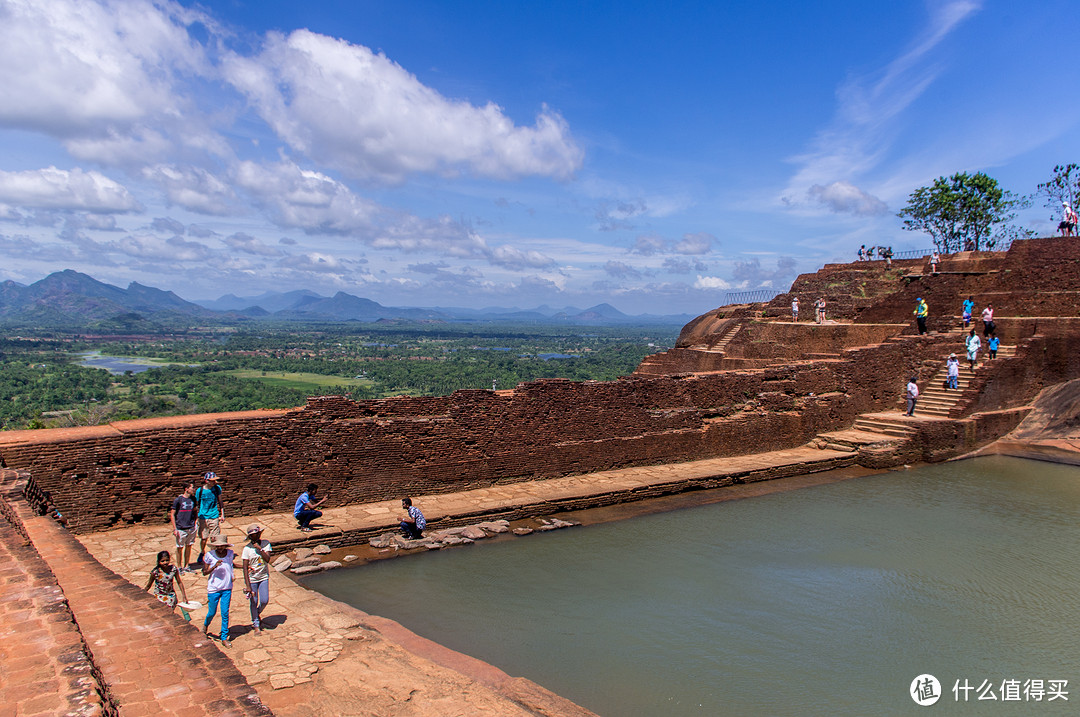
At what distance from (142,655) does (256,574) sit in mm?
2031

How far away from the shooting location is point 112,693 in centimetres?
321

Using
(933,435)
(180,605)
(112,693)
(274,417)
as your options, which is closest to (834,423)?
(933,435)

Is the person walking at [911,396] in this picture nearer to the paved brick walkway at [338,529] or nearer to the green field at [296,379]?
the paved brick walkway at [338,529]

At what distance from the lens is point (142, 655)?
11.8 ft

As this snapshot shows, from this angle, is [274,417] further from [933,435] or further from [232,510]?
[933,435]

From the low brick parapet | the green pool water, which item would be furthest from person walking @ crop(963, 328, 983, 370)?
the low brick parapet

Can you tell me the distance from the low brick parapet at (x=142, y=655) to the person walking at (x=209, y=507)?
2.80m

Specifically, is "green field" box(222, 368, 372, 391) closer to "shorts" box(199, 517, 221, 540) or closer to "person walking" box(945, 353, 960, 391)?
"shorts" box(199, 517, 221, 540)

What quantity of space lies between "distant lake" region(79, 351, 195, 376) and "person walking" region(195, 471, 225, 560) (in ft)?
259

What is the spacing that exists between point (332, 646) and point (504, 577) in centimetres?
271

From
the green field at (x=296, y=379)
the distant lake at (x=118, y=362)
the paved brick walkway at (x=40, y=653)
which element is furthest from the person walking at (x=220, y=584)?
the distant lake at (x=118, y=362)

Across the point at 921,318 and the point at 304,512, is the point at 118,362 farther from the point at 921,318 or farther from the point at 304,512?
the point at 921,318

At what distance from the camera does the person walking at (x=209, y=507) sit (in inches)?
307

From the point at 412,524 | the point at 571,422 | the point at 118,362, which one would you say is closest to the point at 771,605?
the point at 412,524
